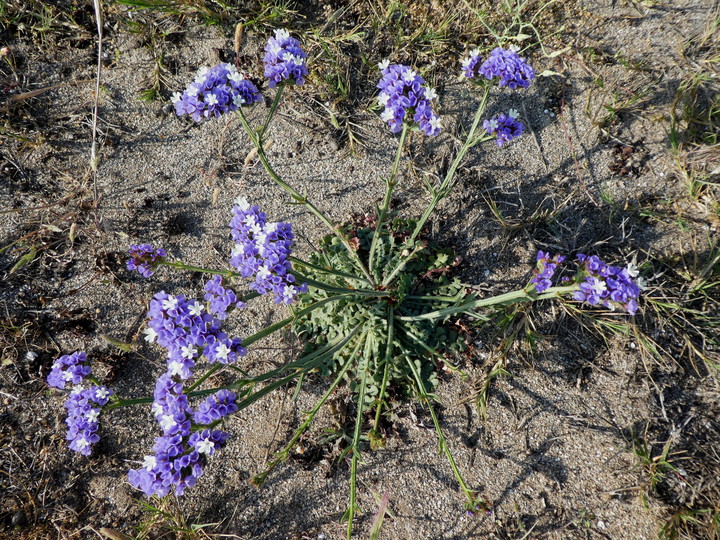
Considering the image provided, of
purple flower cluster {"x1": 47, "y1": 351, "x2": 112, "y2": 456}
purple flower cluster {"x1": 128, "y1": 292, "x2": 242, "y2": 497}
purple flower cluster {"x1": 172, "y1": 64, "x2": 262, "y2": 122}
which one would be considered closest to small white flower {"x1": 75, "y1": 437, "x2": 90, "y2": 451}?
purple flower cluster {"x1": 47, "y1": 351, "x2": 112, "y2": 456}

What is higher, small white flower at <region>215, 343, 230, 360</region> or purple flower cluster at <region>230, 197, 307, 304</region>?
purple flower cluster at <region>230, 197, 307, 304</region>

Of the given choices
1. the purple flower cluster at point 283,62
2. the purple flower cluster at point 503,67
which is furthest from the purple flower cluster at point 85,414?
the purple flower cluster at point 503,67

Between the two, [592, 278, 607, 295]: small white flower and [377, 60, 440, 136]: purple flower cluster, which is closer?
[592, 278, 607, 295]: small white flower

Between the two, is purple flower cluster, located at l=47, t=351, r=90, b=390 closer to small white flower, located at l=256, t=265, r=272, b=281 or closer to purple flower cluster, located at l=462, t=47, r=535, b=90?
small white flower, located at l=256, t=265, r=272, b=281

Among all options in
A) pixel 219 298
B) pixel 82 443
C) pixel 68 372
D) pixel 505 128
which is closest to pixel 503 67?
Answer: pixel 505 128

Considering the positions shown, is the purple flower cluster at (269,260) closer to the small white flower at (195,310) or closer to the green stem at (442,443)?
the small white flower at (195,310)

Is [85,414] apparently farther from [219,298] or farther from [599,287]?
[599,287]

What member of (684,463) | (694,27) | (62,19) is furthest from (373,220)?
(62,19)
